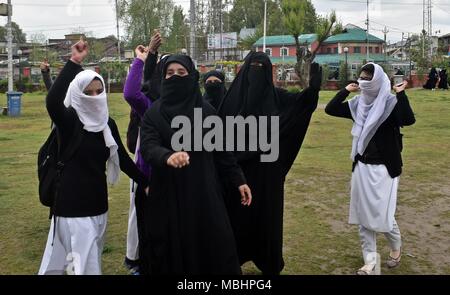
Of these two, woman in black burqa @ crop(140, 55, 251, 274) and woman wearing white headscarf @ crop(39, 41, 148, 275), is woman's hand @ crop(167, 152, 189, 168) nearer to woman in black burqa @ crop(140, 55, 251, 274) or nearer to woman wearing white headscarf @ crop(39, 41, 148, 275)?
woman in black burqa @ crop(140, 55, 251, 274)

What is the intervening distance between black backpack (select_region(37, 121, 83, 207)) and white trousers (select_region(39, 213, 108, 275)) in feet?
0.57

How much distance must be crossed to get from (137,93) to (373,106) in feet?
6.13

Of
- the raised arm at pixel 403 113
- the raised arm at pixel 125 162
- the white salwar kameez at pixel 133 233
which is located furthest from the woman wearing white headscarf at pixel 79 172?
the raised arm at pixel 403 113

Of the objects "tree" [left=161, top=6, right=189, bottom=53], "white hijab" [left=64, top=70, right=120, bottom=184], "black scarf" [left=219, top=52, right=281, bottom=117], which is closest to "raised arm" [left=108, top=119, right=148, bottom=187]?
"white hijab" [left=64, top=70, right=120, bottom=184]

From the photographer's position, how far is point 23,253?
15.6ft

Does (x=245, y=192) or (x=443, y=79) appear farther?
(x=443, y=79)

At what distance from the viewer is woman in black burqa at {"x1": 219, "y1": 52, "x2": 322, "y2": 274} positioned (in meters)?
3.82

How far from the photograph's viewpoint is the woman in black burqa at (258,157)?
3.82 metres

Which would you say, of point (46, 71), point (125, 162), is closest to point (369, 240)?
point (125, 162)

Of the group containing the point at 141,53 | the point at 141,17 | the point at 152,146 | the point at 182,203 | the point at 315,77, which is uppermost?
the point at 141,17

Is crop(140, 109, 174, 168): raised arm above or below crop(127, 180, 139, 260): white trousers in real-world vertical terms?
above

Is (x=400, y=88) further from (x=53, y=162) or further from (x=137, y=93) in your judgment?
(x=53, y=162)

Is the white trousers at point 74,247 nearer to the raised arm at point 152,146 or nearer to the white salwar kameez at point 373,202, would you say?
the raised arm at point 152,146

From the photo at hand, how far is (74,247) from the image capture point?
120 inches
